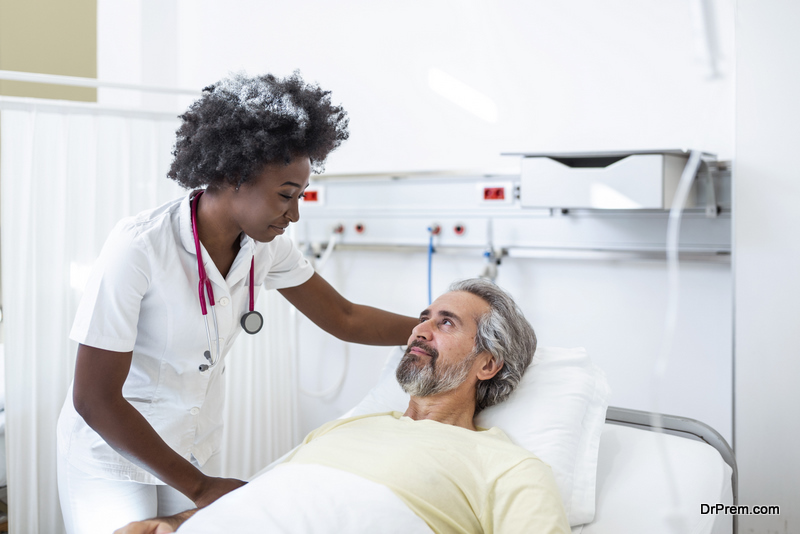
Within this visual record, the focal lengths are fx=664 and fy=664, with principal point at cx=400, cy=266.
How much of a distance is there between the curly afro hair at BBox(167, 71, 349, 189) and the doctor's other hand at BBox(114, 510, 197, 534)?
0.66 meters

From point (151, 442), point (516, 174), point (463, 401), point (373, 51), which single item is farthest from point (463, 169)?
point (151, 442)

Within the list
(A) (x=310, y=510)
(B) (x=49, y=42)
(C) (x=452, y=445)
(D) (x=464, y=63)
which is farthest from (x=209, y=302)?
(B) (x=49, y=42)

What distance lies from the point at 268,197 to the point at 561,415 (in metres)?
0.80

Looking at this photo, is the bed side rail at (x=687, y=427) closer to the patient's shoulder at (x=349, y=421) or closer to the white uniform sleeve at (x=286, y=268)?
the patient's shoulder at (x=349, y=421)

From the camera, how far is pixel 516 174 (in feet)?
6.95

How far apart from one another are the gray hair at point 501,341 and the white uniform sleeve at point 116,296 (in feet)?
2.42

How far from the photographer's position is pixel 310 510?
1.15 meters

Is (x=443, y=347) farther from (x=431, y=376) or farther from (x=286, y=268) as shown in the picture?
(x=286, y=268)

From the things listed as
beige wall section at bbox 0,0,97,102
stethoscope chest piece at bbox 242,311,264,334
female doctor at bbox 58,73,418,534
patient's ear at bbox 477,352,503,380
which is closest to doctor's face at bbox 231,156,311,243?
female doctor at bbox 58,73,418,534

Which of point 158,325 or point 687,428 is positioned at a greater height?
point 158,325

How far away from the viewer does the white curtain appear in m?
1.69

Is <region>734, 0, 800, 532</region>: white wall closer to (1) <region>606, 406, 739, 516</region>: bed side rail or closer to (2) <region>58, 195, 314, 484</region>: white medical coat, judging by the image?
(1) <region>606, 406, 739, 516</region>: bed side rail

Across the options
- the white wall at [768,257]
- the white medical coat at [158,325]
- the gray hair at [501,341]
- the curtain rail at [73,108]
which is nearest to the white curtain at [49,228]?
the curtain rail at [73,108]

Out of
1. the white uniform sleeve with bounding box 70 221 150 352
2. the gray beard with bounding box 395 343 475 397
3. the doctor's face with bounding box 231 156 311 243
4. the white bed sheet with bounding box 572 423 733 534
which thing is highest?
the doctor's face with bounding box 231 156 311 243
